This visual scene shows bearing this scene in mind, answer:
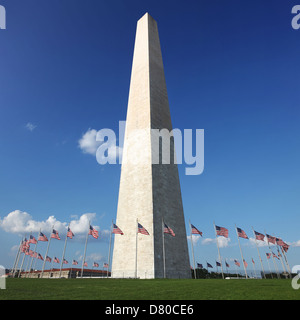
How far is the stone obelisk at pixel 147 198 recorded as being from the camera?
80.7 feet

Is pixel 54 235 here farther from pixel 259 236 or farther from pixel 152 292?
pixel 259 236

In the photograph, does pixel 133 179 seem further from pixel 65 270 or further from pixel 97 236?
pixel 65 270

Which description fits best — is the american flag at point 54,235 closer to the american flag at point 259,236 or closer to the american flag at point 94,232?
the american flag at point 94,232

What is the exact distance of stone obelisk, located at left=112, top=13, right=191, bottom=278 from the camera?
2461 centimetres

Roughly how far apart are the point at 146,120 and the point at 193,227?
14951 mm

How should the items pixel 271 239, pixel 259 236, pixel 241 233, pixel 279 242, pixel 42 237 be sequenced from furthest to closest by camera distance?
pixel 42 237 < pixel 279 242 < pixel 271 239 < pixel 259 236 < pixel 241 233

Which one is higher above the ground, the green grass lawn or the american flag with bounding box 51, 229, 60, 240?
the american flag with bounding box 51, 229, 60, 240

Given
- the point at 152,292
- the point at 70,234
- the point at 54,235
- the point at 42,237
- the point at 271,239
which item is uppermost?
the point at 42,237

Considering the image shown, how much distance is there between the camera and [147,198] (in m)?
26.7

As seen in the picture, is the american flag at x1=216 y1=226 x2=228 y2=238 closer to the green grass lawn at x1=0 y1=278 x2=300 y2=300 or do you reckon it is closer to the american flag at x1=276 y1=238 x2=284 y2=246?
the american flag at x1=276 y1=238 x2=284 y2=246

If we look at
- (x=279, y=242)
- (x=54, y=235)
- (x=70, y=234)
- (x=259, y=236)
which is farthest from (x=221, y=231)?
(x=54, y=235)

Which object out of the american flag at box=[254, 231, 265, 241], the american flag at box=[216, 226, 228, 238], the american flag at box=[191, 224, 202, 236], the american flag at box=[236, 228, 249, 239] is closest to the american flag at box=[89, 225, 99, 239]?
the american flag at box=[191, 224, 202, 236]

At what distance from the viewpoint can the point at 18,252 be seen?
121ft
